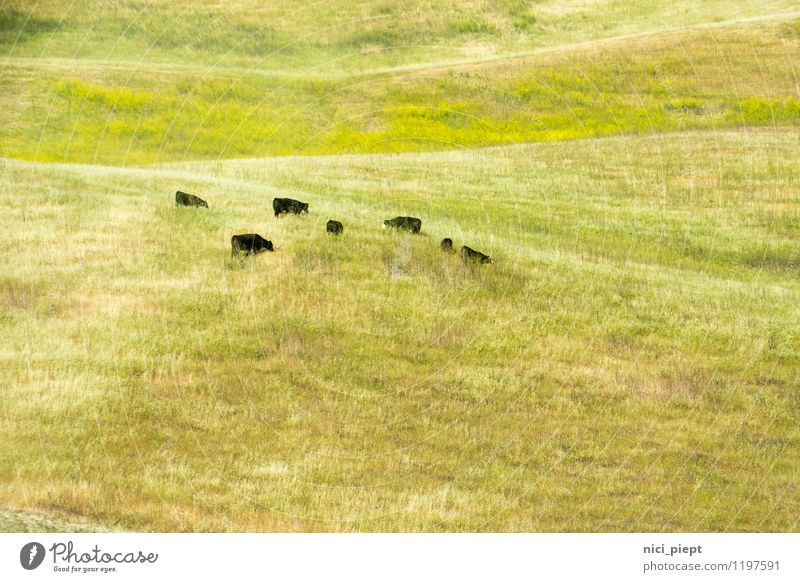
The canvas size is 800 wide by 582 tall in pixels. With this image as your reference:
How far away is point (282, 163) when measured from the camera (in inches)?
1769

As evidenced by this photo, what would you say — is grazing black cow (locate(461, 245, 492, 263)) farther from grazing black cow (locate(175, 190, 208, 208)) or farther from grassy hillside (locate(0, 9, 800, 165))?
grassy hillside (locate(0, 9, 800, 165))

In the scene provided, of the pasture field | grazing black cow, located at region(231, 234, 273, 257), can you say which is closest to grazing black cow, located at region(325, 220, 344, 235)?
the pasture field

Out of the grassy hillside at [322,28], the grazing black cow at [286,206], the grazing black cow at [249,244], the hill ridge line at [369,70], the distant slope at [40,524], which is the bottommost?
the distant slope at [40,524]

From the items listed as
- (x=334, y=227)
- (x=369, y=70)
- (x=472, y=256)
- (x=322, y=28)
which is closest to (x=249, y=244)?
(x=334, y=227)

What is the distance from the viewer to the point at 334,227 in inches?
1073

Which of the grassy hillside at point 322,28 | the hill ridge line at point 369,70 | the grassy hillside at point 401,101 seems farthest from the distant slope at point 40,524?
the grassy hillside at point 322,28

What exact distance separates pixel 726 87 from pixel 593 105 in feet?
23.5

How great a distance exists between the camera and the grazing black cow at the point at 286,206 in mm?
29312

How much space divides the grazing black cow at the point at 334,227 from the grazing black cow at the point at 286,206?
7.73 ft

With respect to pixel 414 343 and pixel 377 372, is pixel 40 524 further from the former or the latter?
pixel 414 343

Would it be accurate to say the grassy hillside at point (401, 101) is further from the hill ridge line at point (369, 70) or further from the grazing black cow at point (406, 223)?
the grazing black cow at point (406, 223)

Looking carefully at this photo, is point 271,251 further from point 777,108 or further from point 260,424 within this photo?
point 777,108

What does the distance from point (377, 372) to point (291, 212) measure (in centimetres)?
1005

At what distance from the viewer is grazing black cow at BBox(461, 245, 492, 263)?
85.3 ft
